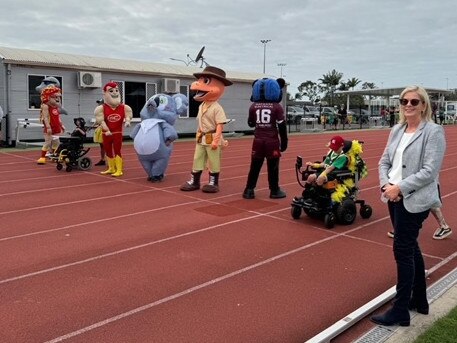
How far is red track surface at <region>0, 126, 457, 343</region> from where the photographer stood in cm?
373

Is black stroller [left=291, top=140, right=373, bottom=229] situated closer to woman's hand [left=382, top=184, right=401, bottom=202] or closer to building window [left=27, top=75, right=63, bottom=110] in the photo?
woman's hand [left=382, top=184, right=401, bottom=202]

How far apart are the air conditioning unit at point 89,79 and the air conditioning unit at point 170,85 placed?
3110 millimetres

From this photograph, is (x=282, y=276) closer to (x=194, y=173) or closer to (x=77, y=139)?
(x=194, y=173)

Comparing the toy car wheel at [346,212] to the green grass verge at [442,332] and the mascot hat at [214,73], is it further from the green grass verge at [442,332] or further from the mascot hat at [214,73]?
the mascot hat at [214,73]

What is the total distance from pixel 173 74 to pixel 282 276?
1767 cm

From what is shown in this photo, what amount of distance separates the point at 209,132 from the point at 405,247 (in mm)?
5985

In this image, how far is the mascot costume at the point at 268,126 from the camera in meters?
8.37

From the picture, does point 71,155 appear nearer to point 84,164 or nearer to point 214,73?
point 84,164

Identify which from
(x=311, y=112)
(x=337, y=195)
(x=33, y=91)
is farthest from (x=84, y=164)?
(x=311, y=112)

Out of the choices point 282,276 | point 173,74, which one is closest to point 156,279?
point 282,276

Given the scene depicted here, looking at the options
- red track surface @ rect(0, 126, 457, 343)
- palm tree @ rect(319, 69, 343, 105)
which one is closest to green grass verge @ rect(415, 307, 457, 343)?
red track surface @ rect(0, 126, 457, 343)

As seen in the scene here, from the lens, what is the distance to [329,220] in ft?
21.4

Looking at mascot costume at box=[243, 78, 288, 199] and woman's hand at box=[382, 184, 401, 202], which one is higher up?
mascot costume at box=[243, 78, 288, 199]

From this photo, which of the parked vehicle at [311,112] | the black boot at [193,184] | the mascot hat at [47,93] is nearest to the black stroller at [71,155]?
the mascot hat at [47,93]
